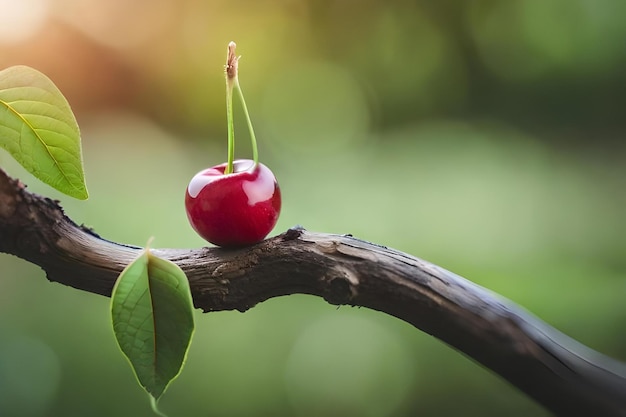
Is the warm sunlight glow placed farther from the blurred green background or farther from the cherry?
the cherry

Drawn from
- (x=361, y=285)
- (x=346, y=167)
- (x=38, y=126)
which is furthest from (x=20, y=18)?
(x=361, y=285)

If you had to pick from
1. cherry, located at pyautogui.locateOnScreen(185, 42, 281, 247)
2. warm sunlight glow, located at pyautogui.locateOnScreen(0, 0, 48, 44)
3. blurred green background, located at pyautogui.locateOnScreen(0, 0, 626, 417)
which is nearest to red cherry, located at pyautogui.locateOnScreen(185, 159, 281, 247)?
cherry, located at pyautogui.locateOnScreen(185, 42, 281, 247)

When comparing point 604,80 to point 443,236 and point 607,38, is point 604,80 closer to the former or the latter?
point 607,38

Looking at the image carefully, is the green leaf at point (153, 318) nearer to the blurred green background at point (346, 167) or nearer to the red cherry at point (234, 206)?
the red cherry at point (234, 206)

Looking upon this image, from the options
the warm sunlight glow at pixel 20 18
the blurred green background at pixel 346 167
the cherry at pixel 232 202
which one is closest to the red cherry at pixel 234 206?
the cherry at pixel 232 202

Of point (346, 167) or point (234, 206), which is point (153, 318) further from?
point (346, 167)
